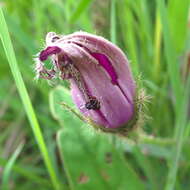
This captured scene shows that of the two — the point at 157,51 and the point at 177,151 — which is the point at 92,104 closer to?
the point at 177,151

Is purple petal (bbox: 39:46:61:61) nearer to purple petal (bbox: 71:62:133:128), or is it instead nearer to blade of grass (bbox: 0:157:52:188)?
purple petal (bbox: 71:62:133:128)

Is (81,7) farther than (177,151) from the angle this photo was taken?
Yes

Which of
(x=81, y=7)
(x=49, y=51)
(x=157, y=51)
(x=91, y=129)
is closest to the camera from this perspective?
(x=49, y=51)

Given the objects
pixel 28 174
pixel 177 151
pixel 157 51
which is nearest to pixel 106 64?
pixel 177 151

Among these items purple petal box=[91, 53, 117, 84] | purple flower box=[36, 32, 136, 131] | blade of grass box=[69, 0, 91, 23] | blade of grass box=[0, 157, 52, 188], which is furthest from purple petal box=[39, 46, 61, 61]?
blade of grass box=[0, 157, 52, 188]

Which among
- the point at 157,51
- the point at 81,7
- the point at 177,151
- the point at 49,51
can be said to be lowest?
the point at 177,151

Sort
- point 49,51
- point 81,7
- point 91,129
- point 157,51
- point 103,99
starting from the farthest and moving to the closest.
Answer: point 157,51 → point 81,7 → point 91,129 → point 103,99 → point 49,51

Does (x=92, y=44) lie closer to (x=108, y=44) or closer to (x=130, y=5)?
(x=108, y=44)

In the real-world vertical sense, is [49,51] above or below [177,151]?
above
